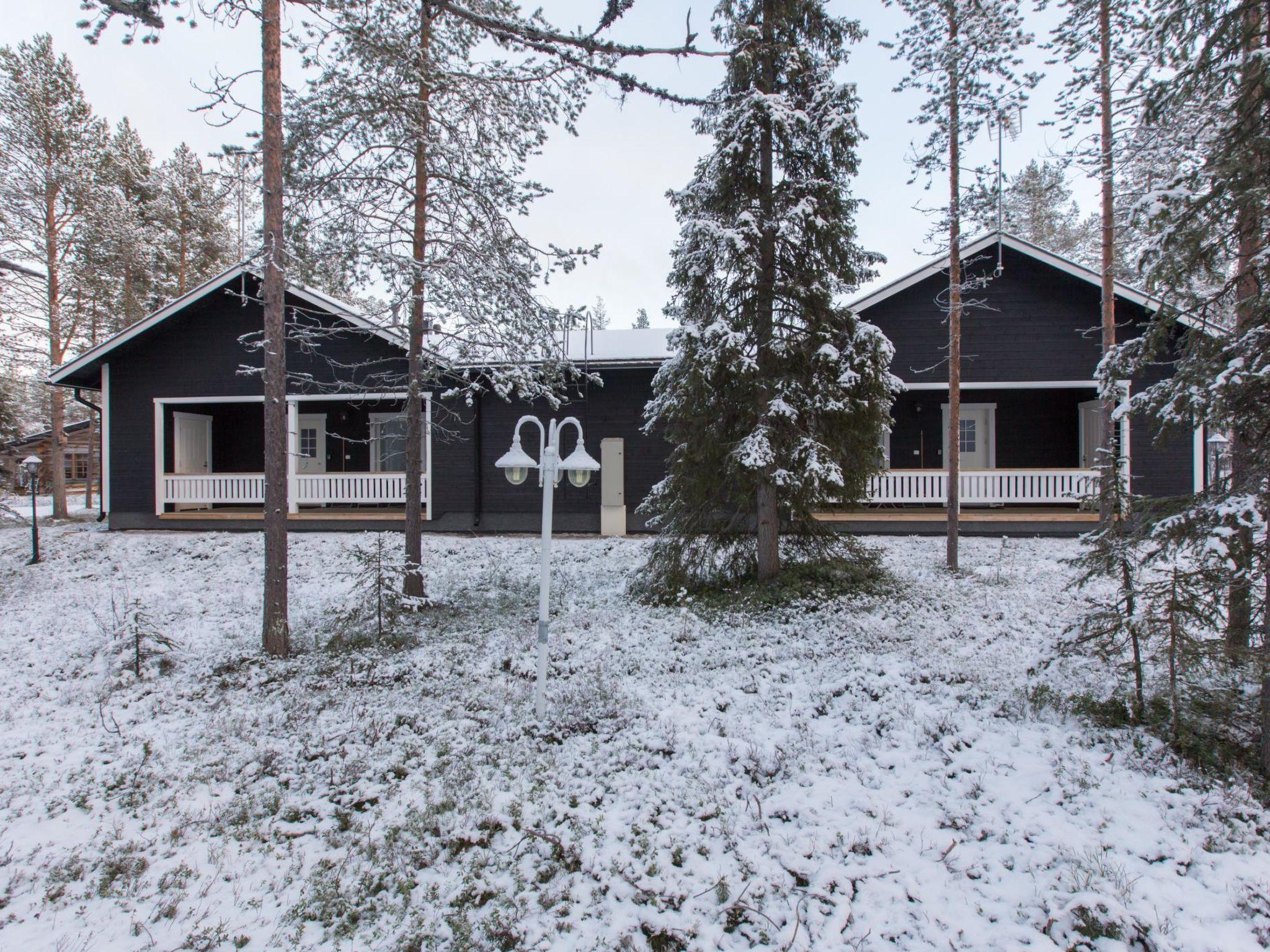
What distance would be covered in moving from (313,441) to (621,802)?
51.7 ft

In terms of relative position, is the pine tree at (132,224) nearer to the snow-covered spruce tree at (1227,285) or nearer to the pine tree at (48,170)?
the pine tree at (48,170)

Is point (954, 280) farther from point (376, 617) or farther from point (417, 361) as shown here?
point (376, 617)

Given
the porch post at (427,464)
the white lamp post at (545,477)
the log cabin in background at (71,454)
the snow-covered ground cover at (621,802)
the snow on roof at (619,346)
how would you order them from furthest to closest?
the log cabin in background at (71,454)
the porch post at (427,464)
the snow on roof at (619,346)
the white lamp post at (545,477)
the snow-covered ground cover at (621,802)

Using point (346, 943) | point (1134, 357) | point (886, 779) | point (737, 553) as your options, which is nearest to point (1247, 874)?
point (886, 779)

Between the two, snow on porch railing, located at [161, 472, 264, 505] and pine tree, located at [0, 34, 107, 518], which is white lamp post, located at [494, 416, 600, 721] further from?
pine tree, located at [0, 34, 107, 518]

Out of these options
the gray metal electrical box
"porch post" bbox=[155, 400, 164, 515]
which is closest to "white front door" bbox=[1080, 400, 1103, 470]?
the gray metal electrical box

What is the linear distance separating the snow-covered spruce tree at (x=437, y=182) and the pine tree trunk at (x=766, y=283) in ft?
7.95

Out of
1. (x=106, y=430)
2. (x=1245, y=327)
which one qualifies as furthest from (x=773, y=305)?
(x=106, y=430)

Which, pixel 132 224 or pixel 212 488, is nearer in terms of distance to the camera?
pixel 212 488

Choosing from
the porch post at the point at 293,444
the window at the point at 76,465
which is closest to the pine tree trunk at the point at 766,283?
the porch post at the point at 293,444

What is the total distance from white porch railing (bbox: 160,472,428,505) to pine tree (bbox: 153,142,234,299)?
1129cm

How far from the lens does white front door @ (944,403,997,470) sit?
591 inches

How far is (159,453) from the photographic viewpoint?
1439cm

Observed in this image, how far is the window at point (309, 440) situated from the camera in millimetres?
16469
